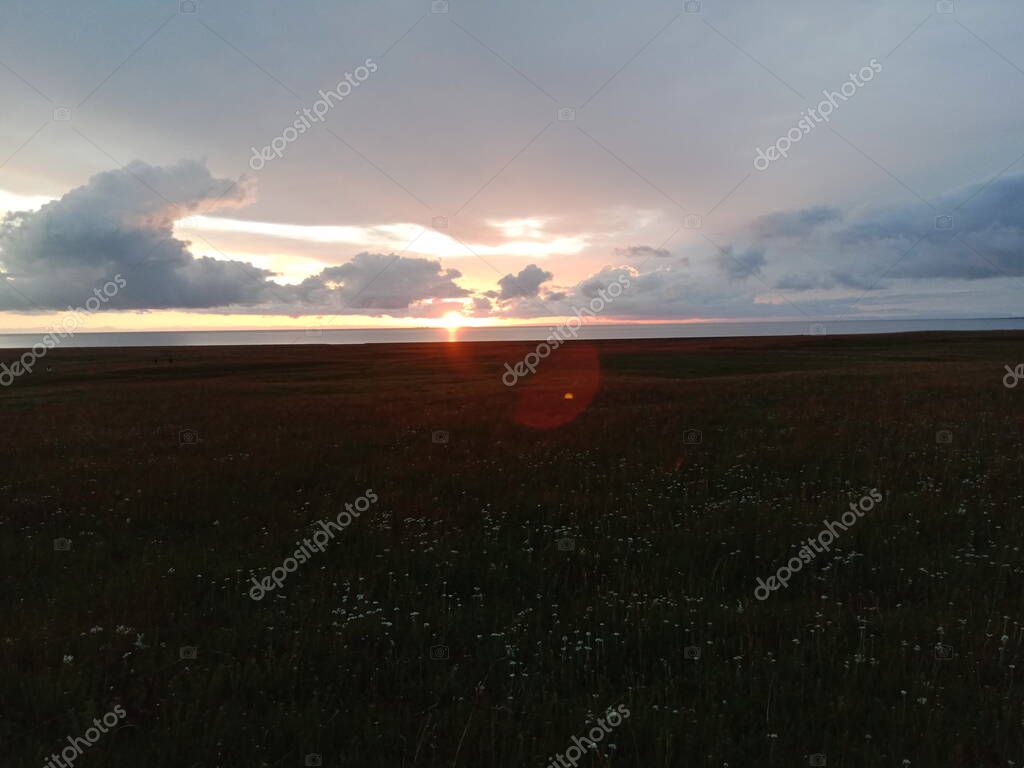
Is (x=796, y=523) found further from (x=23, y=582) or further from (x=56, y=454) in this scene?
(x=56, y=454)

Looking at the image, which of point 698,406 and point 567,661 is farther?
point 698,406

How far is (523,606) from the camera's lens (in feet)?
22.7

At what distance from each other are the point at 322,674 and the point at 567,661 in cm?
241

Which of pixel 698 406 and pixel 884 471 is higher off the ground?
pixel 698 406

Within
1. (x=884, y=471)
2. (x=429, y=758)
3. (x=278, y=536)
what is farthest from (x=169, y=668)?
(x=884, y=471)

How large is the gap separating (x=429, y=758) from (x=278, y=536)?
561 centimetres

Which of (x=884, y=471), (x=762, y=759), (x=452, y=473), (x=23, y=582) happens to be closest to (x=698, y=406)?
(x=884, y=471)

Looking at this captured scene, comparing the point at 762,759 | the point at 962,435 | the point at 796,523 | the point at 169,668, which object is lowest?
the point at 762,759

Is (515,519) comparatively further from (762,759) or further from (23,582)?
(23,582)

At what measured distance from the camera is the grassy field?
469 centimetres

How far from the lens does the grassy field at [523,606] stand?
469cm

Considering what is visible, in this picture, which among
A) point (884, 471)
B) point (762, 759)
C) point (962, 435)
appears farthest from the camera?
point (962, 435)

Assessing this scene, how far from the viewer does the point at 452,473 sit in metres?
12.8

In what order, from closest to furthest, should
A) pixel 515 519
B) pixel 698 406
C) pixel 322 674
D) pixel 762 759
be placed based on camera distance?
pixel 762 759 → pixel 322 674 → pixel 515 519 → pixel 698 406
